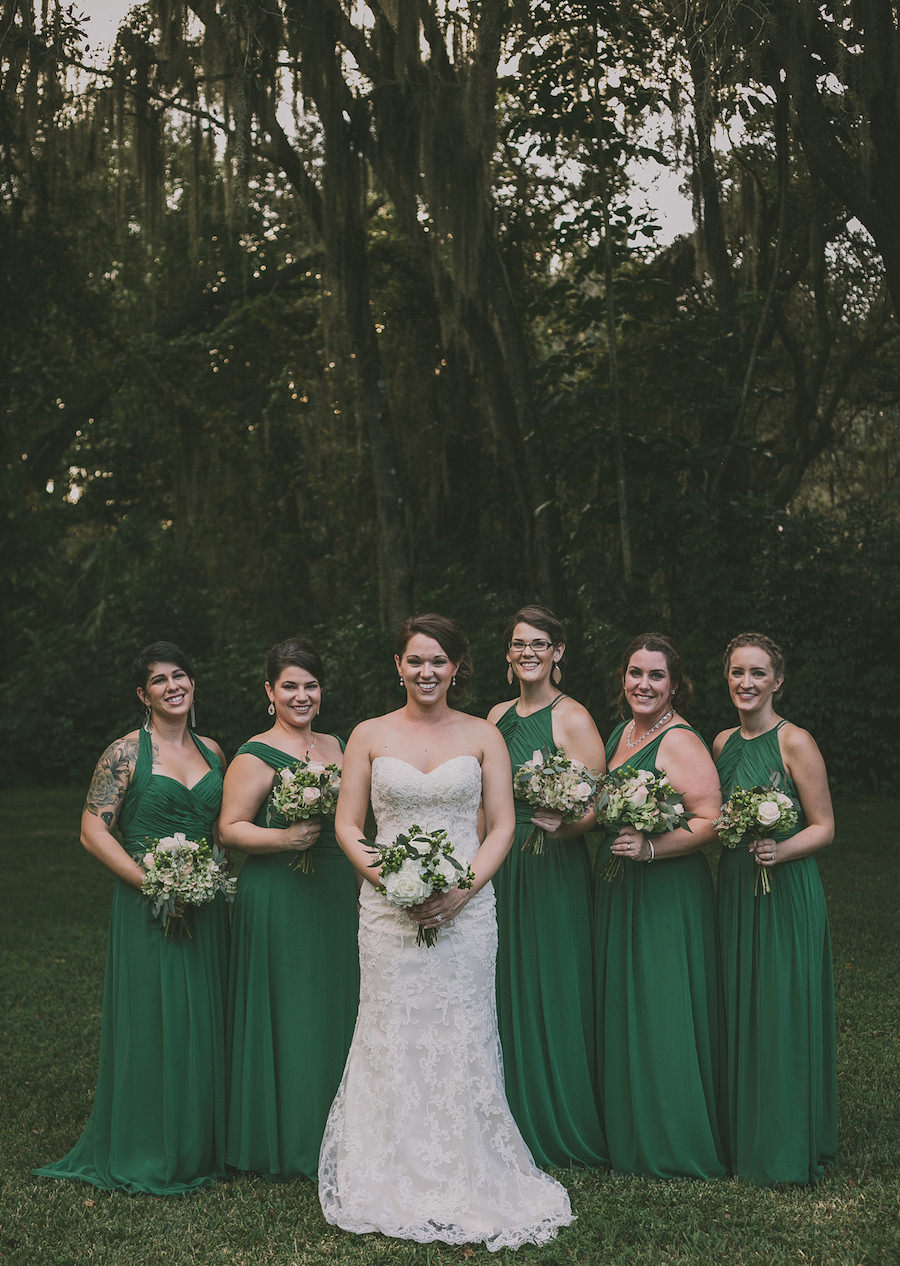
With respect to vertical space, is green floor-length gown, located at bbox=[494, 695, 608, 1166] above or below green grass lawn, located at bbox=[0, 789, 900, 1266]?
above

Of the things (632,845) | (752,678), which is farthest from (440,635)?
(752,678)

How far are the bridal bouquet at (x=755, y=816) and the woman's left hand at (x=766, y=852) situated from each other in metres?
0.02

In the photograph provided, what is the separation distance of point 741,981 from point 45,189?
459 inches

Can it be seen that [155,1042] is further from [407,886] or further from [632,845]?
[632,845]

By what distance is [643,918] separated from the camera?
5125 millimetres

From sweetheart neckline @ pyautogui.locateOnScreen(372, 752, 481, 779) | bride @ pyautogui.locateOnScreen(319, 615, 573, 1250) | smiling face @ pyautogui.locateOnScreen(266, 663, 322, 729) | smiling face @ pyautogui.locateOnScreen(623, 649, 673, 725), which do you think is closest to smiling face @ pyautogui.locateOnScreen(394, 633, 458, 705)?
bride @ pyautogui.locateOnScreen(319, 615, 573, 1250)

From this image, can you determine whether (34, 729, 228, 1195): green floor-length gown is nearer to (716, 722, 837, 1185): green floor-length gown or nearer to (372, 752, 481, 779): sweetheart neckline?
(372, 752, 481, 779): sweetheart neckline

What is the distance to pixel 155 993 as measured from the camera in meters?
5.11

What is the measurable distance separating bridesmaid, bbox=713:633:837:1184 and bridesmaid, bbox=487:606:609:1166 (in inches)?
22.5

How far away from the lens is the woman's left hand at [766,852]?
193 inches

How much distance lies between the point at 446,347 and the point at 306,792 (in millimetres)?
8843

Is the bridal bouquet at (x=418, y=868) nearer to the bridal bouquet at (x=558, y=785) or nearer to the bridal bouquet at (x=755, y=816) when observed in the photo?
the bridal bouquet at (x=558, y=785)

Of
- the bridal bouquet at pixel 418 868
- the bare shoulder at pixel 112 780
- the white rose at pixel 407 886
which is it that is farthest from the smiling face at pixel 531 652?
the bare shoulder at pixel 112 780

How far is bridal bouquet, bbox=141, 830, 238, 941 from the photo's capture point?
491 cm
